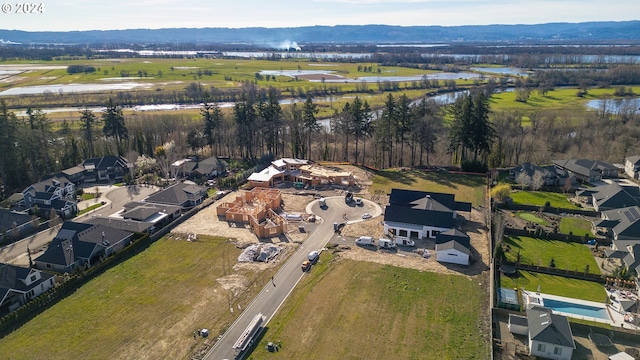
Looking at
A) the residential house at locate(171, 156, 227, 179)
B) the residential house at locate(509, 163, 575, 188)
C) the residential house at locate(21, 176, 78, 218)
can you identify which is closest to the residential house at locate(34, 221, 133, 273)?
the residential house at locate(21, 176, 78, 218)

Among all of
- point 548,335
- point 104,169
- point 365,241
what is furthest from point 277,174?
point 548,335

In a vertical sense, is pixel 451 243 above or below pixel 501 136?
below

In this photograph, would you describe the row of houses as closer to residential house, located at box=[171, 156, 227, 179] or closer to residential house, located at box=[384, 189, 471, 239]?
residential house, located at box=[171, 156, 227, 179]

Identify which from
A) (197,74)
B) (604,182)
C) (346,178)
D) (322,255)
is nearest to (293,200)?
(346,178)

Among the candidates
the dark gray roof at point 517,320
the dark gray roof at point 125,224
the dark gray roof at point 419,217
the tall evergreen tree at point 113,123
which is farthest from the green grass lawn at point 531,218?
the tall evergreen tree at point 113,123

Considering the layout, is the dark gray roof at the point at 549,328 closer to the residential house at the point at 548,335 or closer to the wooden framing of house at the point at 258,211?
the residential house at the point at 548,335

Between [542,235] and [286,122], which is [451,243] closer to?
[542,235]
